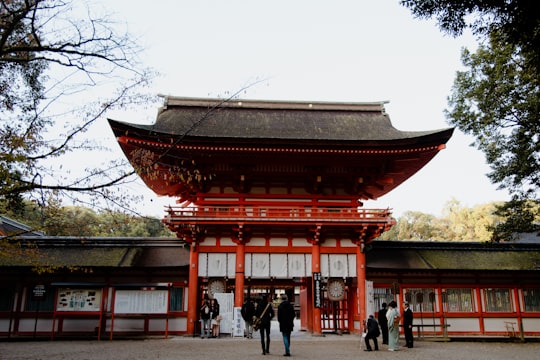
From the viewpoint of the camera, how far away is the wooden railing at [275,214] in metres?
16.5

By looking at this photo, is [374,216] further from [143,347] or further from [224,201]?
→ [143,347]

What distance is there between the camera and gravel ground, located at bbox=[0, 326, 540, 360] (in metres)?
11.3

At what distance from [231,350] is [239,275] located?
469 cm

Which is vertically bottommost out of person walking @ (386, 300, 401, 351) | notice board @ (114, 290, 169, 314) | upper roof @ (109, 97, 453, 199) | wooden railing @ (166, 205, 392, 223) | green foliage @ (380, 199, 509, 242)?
person walking @ (386, 300, 401, 351)

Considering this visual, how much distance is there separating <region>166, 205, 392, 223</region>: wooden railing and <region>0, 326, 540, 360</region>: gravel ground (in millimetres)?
4340

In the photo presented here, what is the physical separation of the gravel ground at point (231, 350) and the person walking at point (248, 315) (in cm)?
55

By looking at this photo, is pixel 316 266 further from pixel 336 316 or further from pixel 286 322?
pixel 286 322

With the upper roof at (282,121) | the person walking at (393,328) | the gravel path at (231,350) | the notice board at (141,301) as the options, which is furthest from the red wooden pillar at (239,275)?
the person walking at (393,328)

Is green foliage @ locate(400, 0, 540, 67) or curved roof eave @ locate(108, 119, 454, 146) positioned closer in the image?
green foliage @ locate(400, 0, 540, 67)

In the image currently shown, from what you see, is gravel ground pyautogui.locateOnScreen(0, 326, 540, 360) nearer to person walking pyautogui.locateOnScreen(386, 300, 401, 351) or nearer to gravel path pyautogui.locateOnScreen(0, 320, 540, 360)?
gravel path pyautogui.locateOnScreen(0, 320, 540, 360)

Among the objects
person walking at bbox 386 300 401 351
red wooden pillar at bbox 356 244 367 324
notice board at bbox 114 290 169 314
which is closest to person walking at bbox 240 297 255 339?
notice board at bbox 114 290 169 314

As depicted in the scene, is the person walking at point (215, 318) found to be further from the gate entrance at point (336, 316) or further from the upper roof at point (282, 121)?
the upper roof at point (282, 121)

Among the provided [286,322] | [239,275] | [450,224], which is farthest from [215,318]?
[450,224]

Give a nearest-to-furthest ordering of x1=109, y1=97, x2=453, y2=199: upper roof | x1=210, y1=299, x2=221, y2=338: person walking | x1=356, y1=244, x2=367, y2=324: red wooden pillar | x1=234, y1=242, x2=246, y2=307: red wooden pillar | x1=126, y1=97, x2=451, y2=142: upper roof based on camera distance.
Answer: x1=210, y1=299, x2=221, y2=338: person walking < x1=109, y1=97, x2=453, y2=199: upper roof < x1=234, y1=242, x2=246, y2=307: red wooden pillar < x1=356, y1=244, x2=367, y2=324: red wooden pillar < x1=126, y1=97, x2=451, y2=142: upper roof
